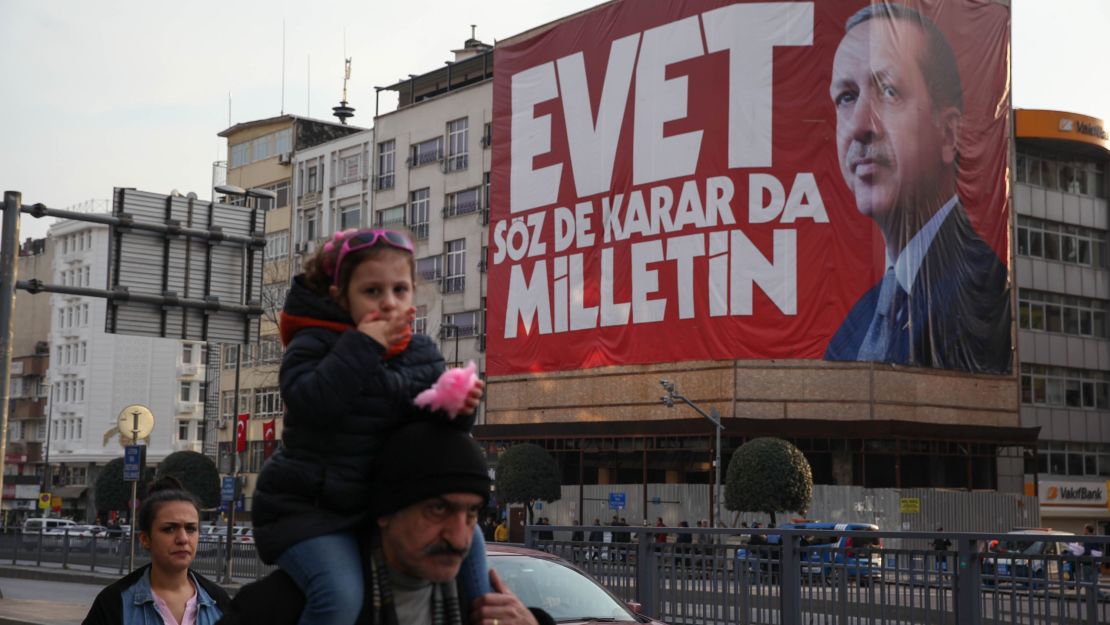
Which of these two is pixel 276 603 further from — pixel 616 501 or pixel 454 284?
pixel 454 284

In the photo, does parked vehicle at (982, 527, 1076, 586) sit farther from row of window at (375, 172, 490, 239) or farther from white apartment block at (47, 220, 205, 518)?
white apartment block at (47, 220, 205, 518)

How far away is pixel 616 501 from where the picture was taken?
5903 centimetres

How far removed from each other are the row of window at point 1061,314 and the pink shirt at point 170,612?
2551 inches

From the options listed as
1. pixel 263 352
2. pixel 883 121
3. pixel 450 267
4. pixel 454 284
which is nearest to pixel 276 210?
pixel 263 352

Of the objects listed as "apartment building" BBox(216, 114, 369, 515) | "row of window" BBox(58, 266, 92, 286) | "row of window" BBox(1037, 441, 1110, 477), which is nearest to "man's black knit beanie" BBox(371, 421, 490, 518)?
"row of window" BBox(1037, 441, 1110, 477)

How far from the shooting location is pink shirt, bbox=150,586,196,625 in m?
6.08

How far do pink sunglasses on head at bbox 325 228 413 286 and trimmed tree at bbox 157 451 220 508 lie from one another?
74.6 metres

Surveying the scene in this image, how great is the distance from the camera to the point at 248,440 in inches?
3499

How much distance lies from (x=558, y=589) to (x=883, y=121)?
155ft

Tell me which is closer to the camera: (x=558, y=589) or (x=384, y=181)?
(x=558, y=589)

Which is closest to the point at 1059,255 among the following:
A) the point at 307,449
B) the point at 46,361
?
the point at 307,449

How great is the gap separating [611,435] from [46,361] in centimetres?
6966

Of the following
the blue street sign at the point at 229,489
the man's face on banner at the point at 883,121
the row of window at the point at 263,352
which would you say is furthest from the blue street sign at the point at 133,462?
the row of window at the point at 263,352

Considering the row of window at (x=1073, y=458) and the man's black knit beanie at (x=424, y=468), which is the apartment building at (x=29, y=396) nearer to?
the row of window at (x=1073, y=458)
